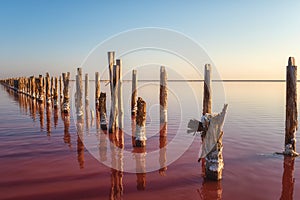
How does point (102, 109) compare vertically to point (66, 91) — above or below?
below

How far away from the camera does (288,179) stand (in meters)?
6.73

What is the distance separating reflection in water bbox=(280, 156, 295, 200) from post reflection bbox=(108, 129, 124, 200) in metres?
3.61

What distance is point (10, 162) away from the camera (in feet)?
25.2

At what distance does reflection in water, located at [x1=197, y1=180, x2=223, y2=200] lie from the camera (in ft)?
18.6

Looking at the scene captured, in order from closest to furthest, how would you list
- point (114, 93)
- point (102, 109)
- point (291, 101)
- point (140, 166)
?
point (140, 166) < point (291, 101) < point (114, 93) < point (102, 109)

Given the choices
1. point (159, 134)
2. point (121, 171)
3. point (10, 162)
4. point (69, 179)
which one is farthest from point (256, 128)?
point (10, 162)

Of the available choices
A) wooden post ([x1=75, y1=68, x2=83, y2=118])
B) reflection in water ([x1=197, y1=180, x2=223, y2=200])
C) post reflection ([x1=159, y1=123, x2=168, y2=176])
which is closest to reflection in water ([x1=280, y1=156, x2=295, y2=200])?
reflection in water ([x1=197, y1=180, x2=223, y2=200])

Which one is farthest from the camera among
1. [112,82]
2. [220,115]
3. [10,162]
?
[112,82]

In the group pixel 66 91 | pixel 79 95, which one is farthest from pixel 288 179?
pixel 66 91

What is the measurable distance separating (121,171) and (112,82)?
4.95m

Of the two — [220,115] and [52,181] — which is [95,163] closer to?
[52,181]

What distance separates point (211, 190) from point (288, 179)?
7.58 feet

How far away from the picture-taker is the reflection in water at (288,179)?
5.81 metres

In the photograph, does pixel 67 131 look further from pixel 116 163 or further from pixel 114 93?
pixel 116 163
